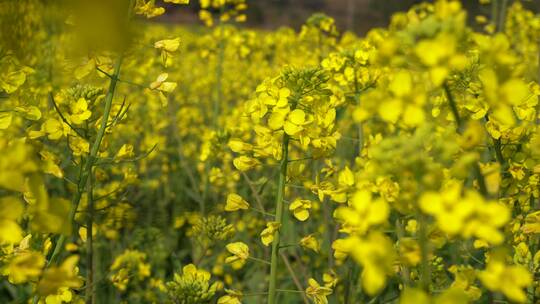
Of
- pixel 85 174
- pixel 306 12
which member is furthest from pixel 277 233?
pixel 306 12

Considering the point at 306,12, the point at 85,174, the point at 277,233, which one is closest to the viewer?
the point at 85,174

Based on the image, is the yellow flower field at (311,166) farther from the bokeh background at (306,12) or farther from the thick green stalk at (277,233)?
the bokeh background at (306,12)

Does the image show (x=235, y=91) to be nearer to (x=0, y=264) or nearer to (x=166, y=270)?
(x=166, y=270)

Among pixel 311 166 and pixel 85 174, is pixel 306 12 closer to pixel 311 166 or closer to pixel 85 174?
pixel 311 166

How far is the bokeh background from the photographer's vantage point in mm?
24562

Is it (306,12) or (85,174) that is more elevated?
(85,174)

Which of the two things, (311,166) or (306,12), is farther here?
(306,12)

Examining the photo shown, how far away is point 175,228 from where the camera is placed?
437cm

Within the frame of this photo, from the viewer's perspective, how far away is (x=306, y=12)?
29875 mm

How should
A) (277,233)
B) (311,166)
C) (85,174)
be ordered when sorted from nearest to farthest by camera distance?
(85,174) → (277,233) → (311,166)

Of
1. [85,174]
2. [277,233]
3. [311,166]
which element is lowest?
[311,166]

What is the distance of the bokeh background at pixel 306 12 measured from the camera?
967 inches

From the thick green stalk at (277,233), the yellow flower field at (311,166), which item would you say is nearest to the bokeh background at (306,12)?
the yellow flower field at (311,166)

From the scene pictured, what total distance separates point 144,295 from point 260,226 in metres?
1.11
